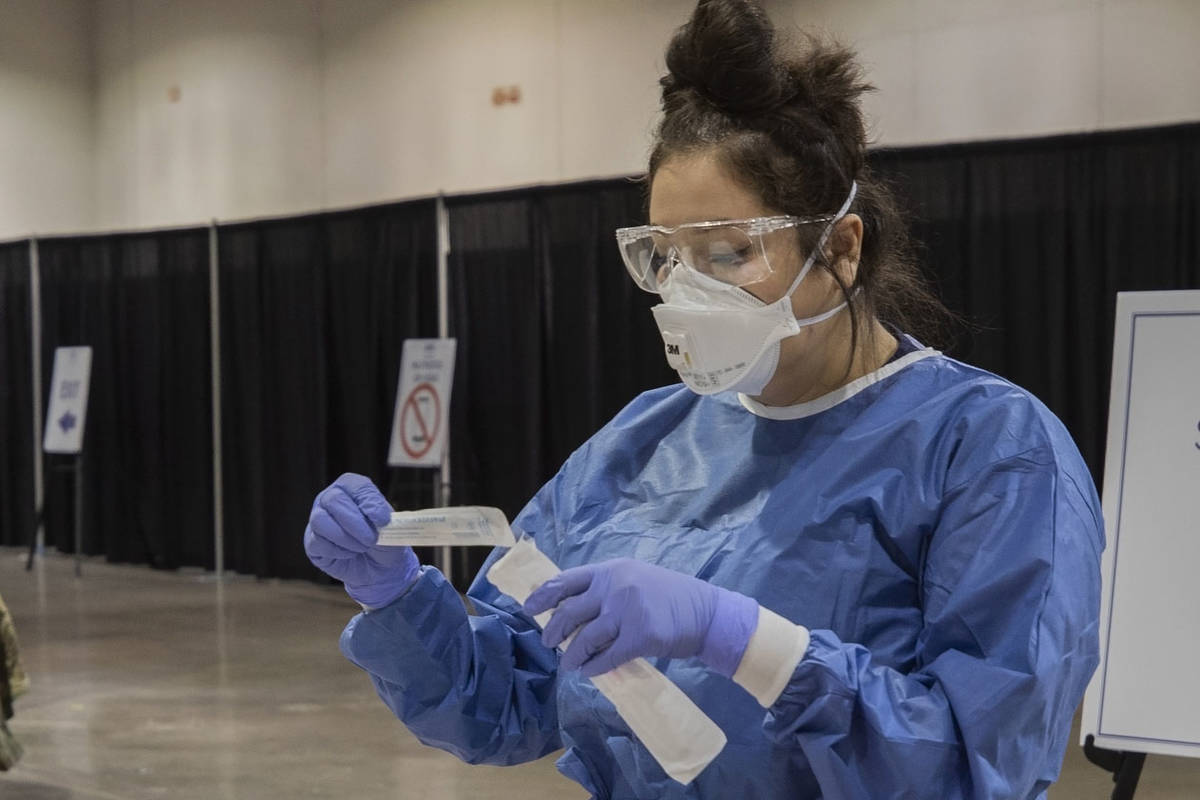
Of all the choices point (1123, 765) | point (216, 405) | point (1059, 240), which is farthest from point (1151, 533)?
point (216, 405)

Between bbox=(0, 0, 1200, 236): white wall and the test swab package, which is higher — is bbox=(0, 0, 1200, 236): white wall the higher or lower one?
the higher one

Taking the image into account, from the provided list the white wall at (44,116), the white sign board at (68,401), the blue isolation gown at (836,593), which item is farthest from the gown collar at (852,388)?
the white wall at (44,116)

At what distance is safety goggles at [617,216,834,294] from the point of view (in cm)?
134

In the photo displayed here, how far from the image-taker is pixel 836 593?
1260mm

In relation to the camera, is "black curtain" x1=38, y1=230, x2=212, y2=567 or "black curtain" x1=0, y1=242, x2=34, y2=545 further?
"black curtain" x1=0, y1=242, x2=34, y2=545

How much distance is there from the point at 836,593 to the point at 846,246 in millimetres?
354

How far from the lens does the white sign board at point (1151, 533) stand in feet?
8.54

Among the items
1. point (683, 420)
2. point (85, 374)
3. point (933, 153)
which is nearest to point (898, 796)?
point (683, 420)

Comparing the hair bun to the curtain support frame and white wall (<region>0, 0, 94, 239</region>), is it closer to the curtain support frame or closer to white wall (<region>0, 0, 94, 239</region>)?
the curtain support frame

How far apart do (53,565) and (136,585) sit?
1188 mm

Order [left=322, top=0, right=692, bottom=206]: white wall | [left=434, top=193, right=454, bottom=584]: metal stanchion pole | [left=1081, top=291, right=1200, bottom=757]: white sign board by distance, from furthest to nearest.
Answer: [left=434, top=193, right=454, bottom=584]: metal stanchion pole
[left=322, top=0, right=692, bottom=206]: white wall
[left=1081, top=291, right=1200, bottom=757]: white sign board

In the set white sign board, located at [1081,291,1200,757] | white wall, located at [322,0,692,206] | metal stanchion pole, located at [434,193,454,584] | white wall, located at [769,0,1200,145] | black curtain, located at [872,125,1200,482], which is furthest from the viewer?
metal stanchion pole, located at [434,193,454,584]

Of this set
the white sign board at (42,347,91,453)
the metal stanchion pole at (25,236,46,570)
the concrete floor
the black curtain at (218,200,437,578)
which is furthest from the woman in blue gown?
the metal stanchion pole at (25,236,46,570)

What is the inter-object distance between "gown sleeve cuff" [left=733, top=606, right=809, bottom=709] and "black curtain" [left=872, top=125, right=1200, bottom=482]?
457cm
